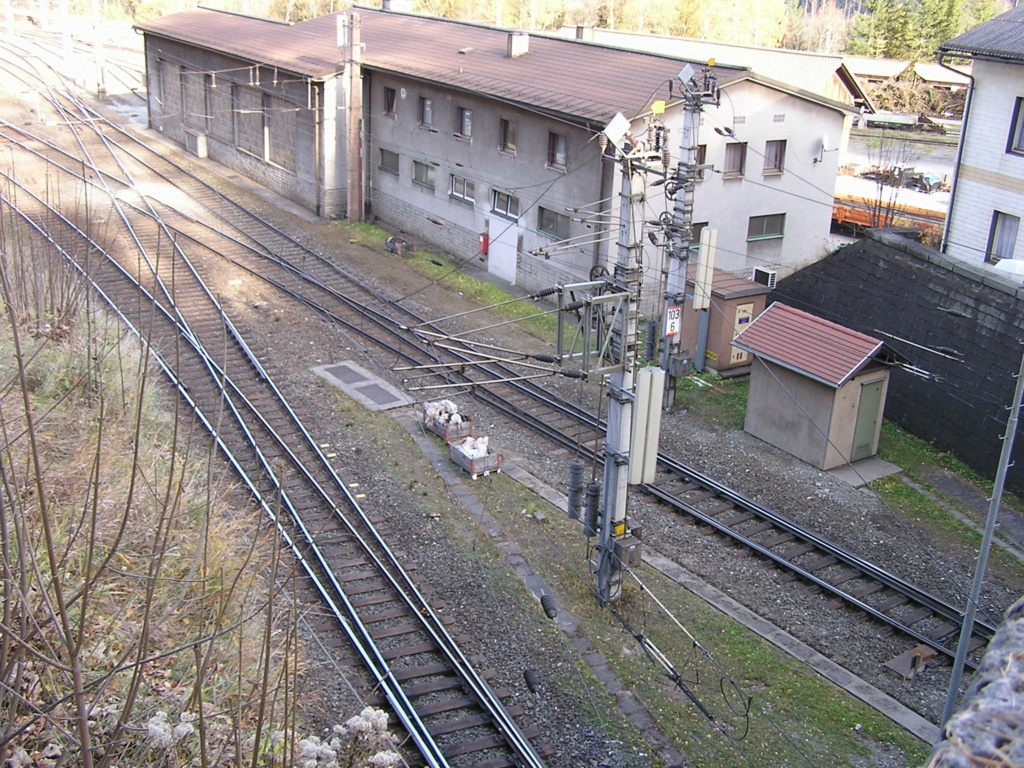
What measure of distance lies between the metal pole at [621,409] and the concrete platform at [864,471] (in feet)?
19.1

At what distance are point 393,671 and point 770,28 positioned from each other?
6640cm

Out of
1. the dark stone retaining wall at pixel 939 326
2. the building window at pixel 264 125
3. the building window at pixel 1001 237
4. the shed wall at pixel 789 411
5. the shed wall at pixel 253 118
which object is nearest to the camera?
the shed wall at pixel 789 411

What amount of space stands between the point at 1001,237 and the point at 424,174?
15.9m

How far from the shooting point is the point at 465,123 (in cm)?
2783

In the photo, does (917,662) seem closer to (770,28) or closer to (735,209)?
(735,209)

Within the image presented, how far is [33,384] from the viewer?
48.8 feet

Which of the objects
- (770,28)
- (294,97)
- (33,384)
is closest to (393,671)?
(33,384)

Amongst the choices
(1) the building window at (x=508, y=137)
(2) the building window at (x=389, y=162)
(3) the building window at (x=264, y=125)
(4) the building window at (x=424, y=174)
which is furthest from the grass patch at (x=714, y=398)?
(3) the building window at (x=264, y=125)

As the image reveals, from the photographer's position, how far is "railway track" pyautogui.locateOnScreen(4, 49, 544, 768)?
10.4m

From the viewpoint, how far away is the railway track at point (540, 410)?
13547 mm

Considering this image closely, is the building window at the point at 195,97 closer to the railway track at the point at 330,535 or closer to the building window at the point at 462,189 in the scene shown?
the building window at the point at 462,189

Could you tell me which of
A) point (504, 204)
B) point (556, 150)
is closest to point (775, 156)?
point (556, 150)

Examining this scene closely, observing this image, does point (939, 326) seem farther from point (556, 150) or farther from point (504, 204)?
point (504, 204)

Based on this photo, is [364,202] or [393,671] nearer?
[393,671]
